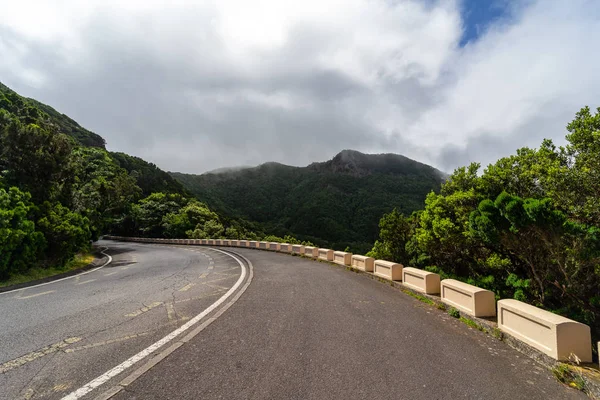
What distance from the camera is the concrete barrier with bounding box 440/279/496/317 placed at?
20.1ft

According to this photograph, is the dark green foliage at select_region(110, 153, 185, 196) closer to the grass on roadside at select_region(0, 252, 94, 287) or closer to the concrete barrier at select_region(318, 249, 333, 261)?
the grass on roadside at select_region(0, 252, 94, 287)

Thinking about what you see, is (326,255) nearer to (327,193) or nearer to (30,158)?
(30,158)

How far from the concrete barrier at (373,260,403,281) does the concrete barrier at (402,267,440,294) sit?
0.73 metres

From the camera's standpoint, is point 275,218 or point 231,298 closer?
point 231,298

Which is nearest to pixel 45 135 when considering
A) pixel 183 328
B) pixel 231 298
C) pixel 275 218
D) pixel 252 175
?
pixel 231 298

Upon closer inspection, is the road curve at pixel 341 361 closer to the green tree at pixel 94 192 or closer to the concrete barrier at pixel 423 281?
the concrete barrier at pixel 423 281

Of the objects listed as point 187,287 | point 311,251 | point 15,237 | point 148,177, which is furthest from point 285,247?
point 148,177

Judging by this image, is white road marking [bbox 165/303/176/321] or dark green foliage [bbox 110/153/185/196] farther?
dark green foliage [bbox 110/153/185/196]

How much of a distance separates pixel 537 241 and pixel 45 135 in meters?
22.8

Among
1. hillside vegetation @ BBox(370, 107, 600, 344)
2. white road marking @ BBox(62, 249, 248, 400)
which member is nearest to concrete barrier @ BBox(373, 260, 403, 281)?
hillside vegetation @ BBox(370, 107, 600, 344)

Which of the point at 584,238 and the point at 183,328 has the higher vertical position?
the point at 584,238

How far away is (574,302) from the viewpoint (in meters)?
10.3

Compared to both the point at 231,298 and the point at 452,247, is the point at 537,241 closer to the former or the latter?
the point at 452,247

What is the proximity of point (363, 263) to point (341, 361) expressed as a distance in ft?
30.0
